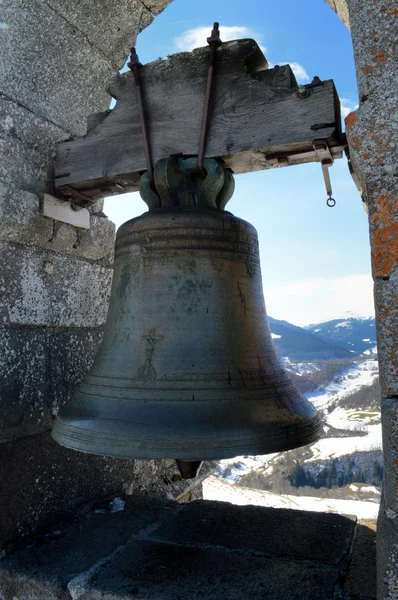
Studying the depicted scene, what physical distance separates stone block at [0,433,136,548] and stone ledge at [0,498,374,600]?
0.23ft

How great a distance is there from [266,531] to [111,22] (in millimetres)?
2074

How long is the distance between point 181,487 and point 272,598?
4.31ft

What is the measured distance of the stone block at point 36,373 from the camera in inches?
62.2

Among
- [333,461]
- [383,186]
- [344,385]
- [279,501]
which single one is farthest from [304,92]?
[344,385]

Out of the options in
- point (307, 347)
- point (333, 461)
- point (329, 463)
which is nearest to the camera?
point (329, 463)

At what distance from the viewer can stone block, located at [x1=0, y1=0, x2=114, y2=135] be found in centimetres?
168

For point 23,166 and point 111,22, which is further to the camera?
point 111,22

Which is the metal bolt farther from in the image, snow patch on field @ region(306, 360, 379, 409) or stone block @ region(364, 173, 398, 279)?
snow patch on field @ region(306, 360, 379, 409)

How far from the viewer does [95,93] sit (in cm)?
209

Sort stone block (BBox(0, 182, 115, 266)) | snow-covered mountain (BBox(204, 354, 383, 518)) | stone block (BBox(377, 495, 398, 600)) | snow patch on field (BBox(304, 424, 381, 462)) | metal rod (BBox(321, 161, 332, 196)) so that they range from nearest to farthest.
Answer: stone block (BBox(377, 495, 398, 600)) < metal rod (BBox(321, 161, 332, 196)) < stone block (BBox(0, 182, 115, 266)) < snow-covered mountain (BBox(204, 354, 383, 518)) < snow patch on field (BBox(304, 424, 381, 462))

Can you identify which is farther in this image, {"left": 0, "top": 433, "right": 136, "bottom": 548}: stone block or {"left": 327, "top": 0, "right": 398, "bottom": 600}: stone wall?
{"left": 0, "top": 433, "right": 136, "bottom": 548}: stone block

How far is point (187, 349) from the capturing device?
131 centimetres

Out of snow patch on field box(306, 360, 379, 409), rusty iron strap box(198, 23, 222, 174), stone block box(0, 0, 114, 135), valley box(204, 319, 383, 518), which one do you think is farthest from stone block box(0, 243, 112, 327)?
snow patch on field box(306, 360, 379, 409)

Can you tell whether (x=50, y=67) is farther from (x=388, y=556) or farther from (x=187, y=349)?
(x=388, y=556)
